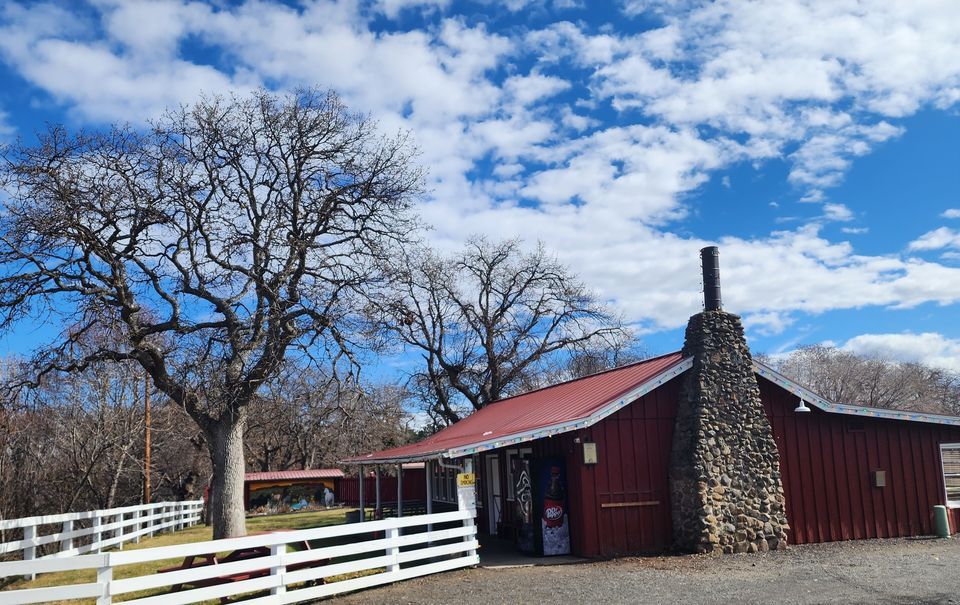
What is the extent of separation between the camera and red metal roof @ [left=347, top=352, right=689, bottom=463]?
48.5ft

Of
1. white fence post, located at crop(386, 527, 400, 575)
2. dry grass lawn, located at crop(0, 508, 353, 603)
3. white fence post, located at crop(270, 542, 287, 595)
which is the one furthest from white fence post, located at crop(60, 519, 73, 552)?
white fence post, located at crop(386, 527, 400, 575)

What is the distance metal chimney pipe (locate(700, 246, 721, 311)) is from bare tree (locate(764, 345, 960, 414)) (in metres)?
41.9

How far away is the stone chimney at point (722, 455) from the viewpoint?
50.1 feet

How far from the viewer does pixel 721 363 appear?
16.1m

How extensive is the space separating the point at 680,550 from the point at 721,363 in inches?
Result: 148

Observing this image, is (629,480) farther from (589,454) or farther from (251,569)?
(251,569)

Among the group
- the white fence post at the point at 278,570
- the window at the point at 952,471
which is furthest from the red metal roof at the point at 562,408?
the window at the point at 952,471

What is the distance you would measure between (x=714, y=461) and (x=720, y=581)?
11.8 ft

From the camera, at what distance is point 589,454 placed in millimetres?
15336

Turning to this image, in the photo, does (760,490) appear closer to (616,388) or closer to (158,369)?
(616,388)

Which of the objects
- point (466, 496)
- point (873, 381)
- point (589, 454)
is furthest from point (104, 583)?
point (873, 381)

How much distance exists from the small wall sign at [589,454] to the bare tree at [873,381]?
146 ft

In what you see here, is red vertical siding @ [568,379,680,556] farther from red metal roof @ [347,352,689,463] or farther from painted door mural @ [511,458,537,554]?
painted door mural @ [511,458,537,554]

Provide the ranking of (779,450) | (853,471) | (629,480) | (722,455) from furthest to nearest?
(853,471)
(779,450)
(629,480)
(722,455)
